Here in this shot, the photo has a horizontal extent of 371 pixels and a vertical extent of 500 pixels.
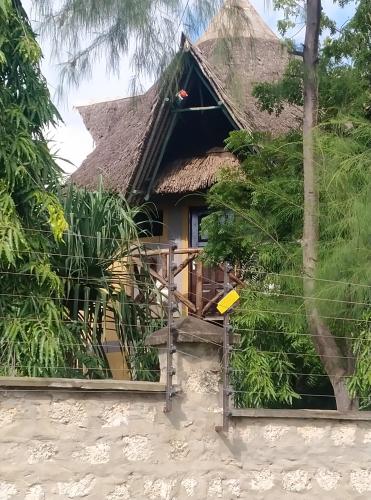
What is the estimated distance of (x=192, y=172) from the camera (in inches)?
523

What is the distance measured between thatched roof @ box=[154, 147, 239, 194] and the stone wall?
6.97m

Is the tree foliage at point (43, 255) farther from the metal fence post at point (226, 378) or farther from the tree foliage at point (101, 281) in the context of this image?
the metal fence post at point (226, 378)

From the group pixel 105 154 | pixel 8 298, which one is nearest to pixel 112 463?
pixel 8 298

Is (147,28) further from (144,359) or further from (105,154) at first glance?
(105,154)

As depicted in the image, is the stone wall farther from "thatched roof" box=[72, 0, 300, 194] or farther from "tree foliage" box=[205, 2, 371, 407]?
"thatched roof" box=[72, 0, 300, 194]

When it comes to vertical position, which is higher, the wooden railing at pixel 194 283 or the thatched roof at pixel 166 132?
the thatched roof at pixel 166 132

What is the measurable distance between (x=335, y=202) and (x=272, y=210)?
125cm

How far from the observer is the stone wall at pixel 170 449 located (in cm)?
537

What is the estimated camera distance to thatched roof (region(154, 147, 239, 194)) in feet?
42.7

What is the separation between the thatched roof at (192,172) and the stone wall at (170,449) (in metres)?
6.97

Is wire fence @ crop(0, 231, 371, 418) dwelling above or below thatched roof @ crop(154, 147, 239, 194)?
below

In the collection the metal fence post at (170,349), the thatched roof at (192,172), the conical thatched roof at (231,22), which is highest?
the conical thatched roof at (231,22)

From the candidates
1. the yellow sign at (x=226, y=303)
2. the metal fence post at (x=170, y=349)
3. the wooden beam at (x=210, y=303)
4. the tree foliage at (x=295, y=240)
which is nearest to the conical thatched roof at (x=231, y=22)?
the tree foliage at (x=295, y=240)

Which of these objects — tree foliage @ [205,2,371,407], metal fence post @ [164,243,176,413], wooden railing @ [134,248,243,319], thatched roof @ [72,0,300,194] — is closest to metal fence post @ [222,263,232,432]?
metal fence post @ [164,243,176,413]
